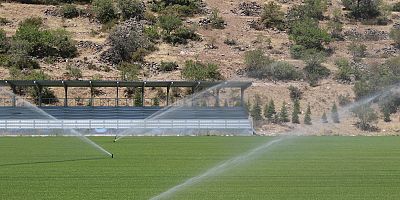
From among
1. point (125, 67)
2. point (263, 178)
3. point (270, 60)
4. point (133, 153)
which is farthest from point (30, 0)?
point (263, 178)

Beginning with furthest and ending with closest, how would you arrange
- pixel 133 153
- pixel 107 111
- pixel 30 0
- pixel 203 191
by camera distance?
pixel 30 0 → pixel 107 111 → pixel 133 153 → pixel 203 191

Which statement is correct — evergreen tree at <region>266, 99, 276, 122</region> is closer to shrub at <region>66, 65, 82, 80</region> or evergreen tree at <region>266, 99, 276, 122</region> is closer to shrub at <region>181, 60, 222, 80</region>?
shrub at <region>181, 60, 222, 80</region>

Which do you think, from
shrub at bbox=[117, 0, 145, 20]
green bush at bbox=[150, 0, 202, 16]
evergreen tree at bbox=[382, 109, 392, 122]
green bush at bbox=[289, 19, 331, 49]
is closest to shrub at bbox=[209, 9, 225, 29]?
green bush at bbox=[150, 0, 202, 16]

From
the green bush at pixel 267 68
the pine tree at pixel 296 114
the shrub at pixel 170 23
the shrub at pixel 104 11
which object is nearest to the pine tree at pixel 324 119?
the pine tree at pixel 296 114

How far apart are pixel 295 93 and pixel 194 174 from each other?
5618cm

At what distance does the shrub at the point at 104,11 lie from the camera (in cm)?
9914

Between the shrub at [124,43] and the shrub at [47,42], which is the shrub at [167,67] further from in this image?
the shrub at [47,42]

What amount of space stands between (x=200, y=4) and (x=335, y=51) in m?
23.9

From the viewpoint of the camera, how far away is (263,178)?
22547 millimetres

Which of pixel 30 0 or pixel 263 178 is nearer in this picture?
pixel 263 178

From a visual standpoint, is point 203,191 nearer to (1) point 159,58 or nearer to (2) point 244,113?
(2) point 244,113

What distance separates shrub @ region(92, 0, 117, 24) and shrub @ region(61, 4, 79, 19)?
255 centimetres

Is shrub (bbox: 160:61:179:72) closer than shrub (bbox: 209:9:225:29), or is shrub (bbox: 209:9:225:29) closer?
shrub (bbox: 160:61:179:72)

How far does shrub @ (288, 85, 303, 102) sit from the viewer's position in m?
78.4
